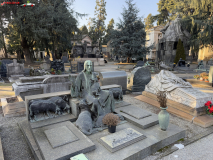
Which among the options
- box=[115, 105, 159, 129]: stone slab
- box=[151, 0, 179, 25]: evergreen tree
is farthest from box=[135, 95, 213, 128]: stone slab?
box=[151, 0, 179, 25]: evergreen tree

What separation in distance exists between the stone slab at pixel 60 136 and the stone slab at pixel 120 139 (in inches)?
29.5

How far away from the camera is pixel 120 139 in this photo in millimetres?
3539

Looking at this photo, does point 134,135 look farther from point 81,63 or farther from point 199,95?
point 81,63

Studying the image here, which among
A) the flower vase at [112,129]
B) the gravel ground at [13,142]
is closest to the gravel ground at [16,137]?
the gravel ground at [13,142]

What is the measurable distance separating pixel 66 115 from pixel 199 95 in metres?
5.18

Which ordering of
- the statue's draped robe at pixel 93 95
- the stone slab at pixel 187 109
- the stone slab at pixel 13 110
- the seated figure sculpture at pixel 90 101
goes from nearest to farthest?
the seated figure sculpture at pixel 90 101 < the statue's draped robe at pixel 93 95 < the stone slab at pixel 187 109 < the stone slab at pixel 13 110

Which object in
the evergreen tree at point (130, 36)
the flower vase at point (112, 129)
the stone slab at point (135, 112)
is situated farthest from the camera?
the evergreen tree at point (130, 36)

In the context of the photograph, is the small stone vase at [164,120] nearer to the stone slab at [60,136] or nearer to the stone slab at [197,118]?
the stone slab at [197,118]

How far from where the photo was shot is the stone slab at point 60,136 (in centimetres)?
332

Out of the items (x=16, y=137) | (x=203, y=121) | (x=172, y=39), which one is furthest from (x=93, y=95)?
(x=172, y=39)

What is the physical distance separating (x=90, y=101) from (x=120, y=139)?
150cm

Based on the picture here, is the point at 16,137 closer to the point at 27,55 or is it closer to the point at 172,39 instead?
the point at 27,55

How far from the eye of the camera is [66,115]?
498 cm

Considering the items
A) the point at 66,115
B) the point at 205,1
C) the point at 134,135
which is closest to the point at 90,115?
the point at 66,115
